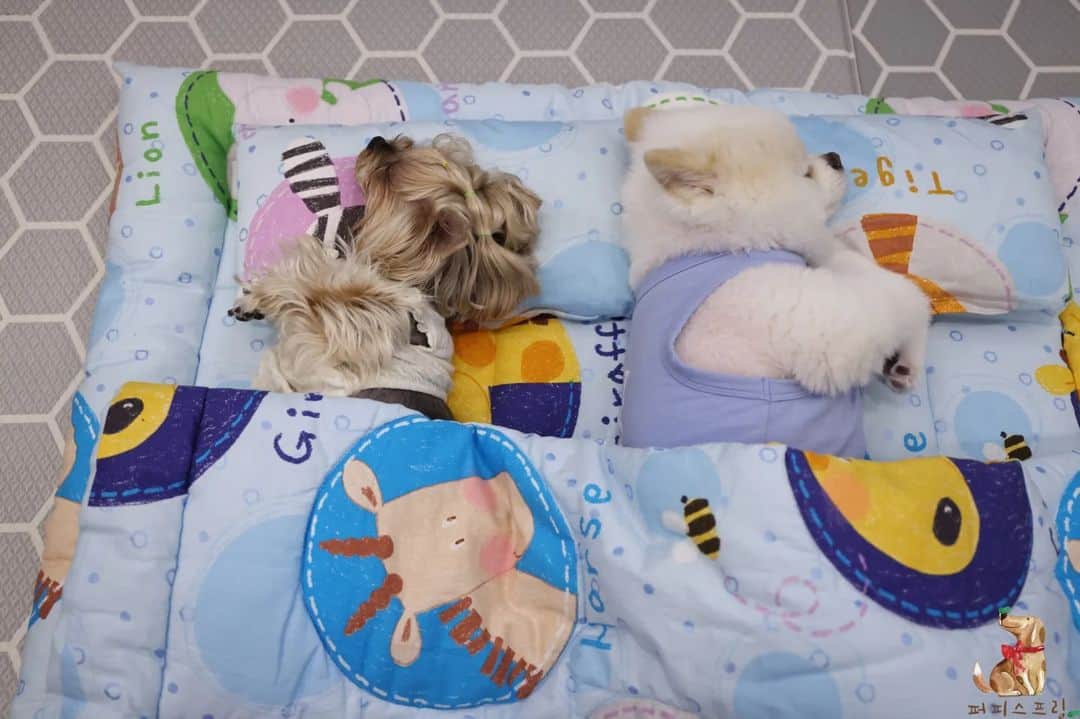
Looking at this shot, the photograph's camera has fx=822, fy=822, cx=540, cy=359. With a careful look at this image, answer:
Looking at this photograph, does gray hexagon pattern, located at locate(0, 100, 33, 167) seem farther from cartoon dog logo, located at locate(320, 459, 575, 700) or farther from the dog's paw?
the dog's paw

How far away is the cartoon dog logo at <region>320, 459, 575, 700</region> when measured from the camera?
1.23 meters

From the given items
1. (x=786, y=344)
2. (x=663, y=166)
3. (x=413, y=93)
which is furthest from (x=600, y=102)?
(x=786, y=344)

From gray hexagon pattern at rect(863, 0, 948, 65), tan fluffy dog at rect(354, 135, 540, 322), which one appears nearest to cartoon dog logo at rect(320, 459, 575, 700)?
tan fluffy dog at rect(354, 135, 540, 322)

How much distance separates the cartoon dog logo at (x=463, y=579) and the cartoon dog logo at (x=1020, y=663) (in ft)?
1.97

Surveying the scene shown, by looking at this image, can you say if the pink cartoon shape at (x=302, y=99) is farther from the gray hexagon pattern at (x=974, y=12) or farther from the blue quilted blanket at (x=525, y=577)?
the gray hexagon pattern at (x=974, y=12)

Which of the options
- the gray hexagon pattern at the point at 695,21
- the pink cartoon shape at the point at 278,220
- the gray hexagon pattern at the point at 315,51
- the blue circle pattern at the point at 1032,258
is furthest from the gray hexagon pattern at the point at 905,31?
the pink cartoon shape at the point at 278,220

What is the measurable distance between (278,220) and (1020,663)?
1.44 metres

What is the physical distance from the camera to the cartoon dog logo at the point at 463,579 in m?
1.23

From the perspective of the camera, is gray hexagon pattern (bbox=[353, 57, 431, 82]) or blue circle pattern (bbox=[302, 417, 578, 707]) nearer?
blue circle pattern (bbox=[302, 417, 578, 707])

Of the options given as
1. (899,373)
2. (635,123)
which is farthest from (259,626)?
(899,373)

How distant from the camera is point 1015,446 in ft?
5.09

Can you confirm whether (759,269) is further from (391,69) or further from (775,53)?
(391,69)

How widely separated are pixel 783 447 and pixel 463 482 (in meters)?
0.49

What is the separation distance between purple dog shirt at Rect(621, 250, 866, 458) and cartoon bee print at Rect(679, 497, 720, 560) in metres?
0.14
